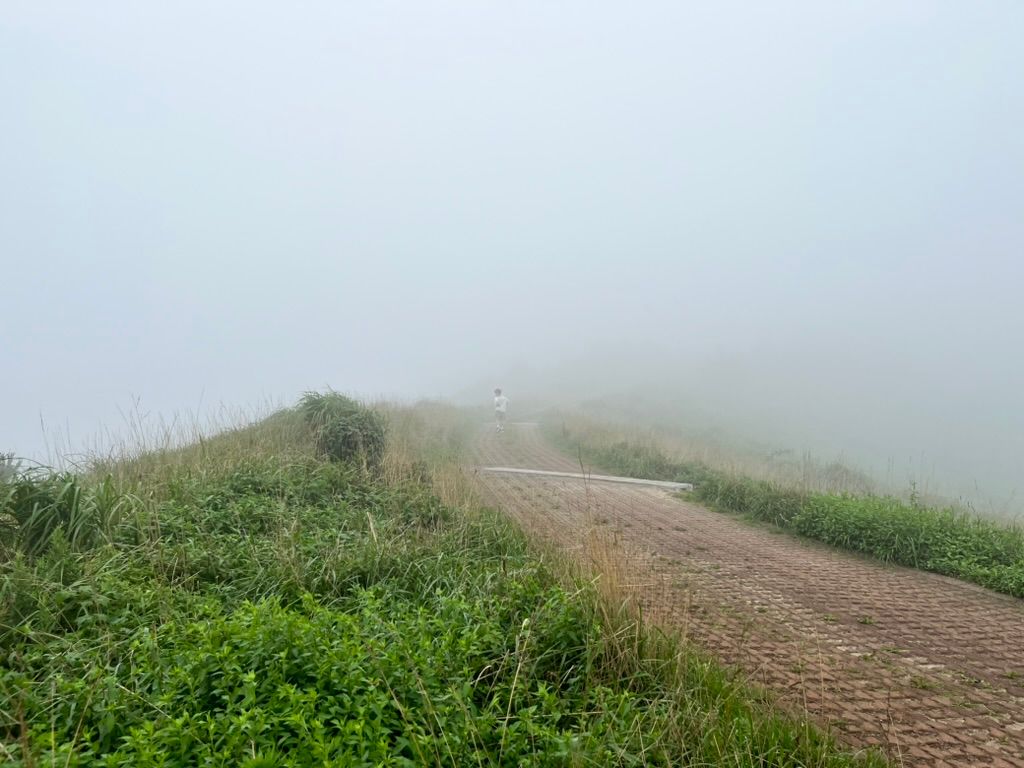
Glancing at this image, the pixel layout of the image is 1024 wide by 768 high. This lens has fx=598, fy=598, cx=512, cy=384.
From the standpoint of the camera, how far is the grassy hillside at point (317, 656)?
2.39 metres

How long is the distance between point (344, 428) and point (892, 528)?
7.69m

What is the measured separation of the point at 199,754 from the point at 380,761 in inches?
25.7

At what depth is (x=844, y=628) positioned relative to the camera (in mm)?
4789

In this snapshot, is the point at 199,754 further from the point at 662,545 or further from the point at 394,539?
the point at 662,545

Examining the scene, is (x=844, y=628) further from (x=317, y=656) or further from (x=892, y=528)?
(x=317, y=656)

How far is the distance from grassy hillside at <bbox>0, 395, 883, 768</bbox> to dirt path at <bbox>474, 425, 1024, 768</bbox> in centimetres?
64

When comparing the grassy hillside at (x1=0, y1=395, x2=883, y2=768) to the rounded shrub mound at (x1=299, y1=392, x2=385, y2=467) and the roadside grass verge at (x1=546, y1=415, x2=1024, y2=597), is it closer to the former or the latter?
the rounded shrub mound at (x1=299, y1=392, x2=385, y2=467)

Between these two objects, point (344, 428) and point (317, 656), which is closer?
point (317, 656)

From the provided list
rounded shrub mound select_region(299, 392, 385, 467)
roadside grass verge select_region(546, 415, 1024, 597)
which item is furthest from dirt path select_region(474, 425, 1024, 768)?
rounded shrub mound select_region(299, 392, 385, 467)

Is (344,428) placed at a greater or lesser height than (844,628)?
greater

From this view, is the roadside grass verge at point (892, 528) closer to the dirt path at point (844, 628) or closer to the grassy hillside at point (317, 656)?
the dirt path at point (844, 628)

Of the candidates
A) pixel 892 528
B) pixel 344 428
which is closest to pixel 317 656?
pixel 344 428

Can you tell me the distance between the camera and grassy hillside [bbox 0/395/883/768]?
7.84 feet

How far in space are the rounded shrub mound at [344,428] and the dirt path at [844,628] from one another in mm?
2335
